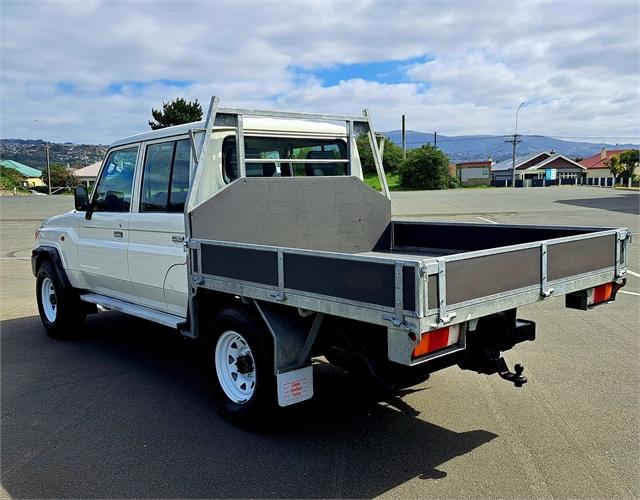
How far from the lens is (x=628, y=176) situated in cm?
7331

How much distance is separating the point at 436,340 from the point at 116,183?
423 centimetres

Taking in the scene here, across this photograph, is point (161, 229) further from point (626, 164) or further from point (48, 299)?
point (626, 164)

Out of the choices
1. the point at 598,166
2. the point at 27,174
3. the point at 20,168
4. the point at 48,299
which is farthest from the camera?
the point at 598,166

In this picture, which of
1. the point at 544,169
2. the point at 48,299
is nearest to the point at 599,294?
the point at 48,299

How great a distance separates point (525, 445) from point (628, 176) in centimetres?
7849

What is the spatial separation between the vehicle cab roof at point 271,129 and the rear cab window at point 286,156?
0.24 feet

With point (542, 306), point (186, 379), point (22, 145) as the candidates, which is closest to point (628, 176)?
point (542, 306)

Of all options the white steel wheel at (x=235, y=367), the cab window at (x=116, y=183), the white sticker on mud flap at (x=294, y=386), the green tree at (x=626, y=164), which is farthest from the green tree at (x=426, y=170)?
the white sticker on mud flap at (x=294, y=386)

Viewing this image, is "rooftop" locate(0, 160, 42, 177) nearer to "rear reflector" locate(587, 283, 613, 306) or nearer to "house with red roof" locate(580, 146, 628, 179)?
"rear reflector" locate(587, 283, 613, 306)

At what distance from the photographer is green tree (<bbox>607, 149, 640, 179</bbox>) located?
73.1 m

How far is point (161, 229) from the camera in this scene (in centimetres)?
535

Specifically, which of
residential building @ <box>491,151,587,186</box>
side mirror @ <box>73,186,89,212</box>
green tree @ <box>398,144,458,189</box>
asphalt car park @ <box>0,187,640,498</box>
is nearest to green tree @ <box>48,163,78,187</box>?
green tree @ <box>398,144,458,189</box>

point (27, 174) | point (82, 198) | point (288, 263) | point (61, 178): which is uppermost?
point (27, 174)

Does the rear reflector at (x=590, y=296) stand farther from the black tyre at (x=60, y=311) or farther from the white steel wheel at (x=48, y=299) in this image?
the white steel wheel at (x=48, y=299)
